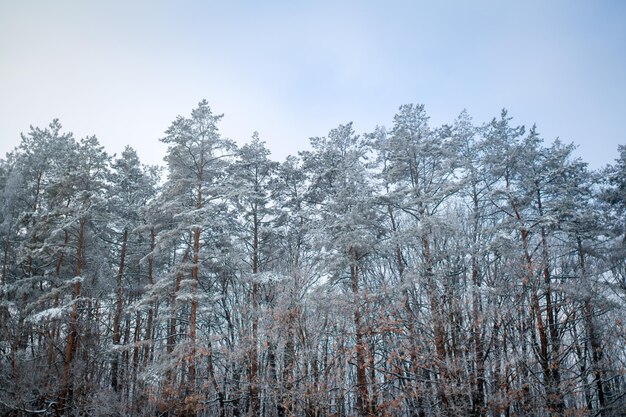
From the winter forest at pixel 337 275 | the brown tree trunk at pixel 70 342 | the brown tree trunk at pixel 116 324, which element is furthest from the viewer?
the brown tree trunk at pixel 116 324

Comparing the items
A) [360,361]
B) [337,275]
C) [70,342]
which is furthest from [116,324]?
[360,361]

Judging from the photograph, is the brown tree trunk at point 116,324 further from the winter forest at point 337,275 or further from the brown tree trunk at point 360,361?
the brown tree trunk at point 360,361

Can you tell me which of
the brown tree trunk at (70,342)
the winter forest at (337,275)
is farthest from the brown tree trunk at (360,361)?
the brown tree trunk at (70,342)

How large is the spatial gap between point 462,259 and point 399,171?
18.5ft

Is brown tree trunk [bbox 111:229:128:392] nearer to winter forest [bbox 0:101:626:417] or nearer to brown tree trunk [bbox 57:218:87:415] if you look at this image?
winter forest [bbox 0:101:626:417]

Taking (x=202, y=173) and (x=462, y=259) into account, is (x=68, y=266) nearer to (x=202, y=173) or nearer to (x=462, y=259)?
(x=202, y=173)

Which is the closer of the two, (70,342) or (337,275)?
(70,342)

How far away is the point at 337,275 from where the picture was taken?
1797 centimetres

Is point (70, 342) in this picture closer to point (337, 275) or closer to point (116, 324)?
point (116, 324)

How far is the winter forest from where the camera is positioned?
13.6 m

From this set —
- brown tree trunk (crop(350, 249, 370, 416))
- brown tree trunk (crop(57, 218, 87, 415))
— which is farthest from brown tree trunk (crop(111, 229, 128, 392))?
brown tree trunk (crop(350, 249, 370, 416))

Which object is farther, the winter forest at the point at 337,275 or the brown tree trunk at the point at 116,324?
the brown tree trunk at the point at 116,324

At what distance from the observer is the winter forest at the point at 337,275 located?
13.6 meters

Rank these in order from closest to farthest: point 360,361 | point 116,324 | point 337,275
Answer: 1. point 360,361
2. point 337,275
3. point 116,324
